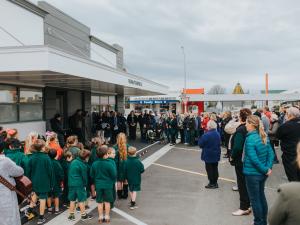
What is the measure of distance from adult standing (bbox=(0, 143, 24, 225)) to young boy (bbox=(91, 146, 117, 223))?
2252mm

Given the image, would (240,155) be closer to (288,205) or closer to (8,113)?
(288,205)

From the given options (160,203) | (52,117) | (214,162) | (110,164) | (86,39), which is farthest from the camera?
(86,39)

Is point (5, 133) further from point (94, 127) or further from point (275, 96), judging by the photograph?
point (275, 96)

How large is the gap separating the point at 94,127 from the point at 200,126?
542 cm

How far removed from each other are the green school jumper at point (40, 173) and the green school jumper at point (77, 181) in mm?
419

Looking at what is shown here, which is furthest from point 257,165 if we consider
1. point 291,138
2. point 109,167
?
point 109,167

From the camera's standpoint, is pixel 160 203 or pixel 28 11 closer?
pixel 160 203

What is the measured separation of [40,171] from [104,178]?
1212 millimetres

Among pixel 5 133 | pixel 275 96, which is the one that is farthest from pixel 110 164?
pixel 275 96

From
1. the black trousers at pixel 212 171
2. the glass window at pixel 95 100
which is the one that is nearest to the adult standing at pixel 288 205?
the black trousers at pixel 212 171

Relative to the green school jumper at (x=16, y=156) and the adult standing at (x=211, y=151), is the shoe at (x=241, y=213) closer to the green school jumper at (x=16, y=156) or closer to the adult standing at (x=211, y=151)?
the adult standing at (x=211, y=151)

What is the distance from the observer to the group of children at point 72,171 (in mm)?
6602

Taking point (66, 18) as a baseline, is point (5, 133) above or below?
below

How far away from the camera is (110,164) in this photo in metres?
6.59
